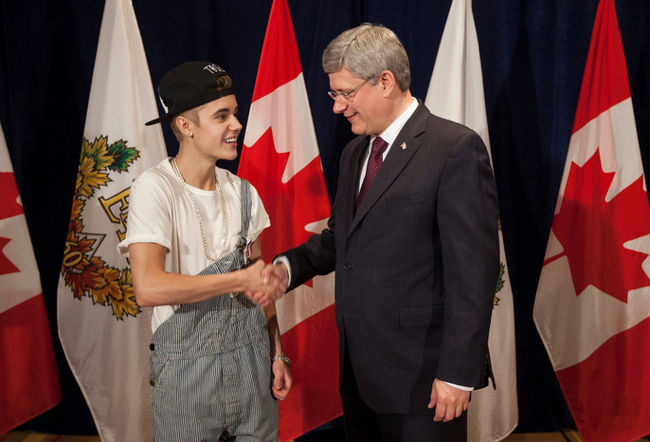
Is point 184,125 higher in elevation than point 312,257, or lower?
higher

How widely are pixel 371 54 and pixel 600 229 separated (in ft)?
5.20

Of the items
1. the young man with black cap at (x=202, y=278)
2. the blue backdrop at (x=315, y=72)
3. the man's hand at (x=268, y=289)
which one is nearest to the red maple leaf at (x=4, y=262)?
the blue backdrop at (x=315, y=72)

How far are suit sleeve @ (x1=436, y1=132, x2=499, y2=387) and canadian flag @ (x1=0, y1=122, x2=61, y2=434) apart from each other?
73.9 inches

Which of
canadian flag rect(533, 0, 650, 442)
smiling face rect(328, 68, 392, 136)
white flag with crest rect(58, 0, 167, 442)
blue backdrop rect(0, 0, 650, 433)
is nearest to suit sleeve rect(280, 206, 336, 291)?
smiling face rect(328, 68, 392, 136)

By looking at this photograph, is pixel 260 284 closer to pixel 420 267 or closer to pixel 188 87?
pixel 420 267

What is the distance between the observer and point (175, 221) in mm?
1444

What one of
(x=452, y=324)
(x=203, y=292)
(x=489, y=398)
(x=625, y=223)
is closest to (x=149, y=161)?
(x=203, y=292)

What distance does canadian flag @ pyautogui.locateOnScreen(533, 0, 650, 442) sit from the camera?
2471mm

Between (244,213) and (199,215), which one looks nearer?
(199,215)

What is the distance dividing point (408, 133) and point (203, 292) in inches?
27.7

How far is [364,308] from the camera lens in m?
1.55

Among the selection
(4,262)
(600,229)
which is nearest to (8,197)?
(4,262)

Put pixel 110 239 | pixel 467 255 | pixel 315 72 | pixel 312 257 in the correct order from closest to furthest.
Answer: pixel 467 255, pixel 312 257, pixel 110 239, pixel 315 72

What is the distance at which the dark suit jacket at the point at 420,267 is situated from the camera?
1.39 metres
